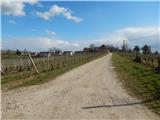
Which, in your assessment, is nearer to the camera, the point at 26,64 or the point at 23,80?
the point at 23,80

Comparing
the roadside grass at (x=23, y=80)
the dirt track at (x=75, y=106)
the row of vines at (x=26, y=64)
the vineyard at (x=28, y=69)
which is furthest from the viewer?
the row of vines at (x=26, y=64)

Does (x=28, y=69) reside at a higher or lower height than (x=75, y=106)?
lower

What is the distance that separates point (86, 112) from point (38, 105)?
1948 mm

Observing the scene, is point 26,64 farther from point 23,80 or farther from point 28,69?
point 23,80

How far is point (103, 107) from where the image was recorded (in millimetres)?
8469

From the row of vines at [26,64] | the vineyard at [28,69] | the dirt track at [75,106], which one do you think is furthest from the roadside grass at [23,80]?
the row of vines at [26,64]

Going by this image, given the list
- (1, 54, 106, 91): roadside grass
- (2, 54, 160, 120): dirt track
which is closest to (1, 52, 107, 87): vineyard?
(1, 54, 106, 91): roadside grass

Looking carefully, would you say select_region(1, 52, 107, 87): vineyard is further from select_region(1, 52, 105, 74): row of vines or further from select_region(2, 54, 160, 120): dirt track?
select_region(2, 54, 160, 120): dirt track

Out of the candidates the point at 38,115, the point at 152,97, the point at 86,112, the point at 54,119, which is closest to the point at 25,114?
the point at 38,115

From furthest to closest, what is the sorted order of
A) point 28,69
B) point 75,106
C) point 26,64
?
1. point 26,64
2. point 28,69
3. point 75,106

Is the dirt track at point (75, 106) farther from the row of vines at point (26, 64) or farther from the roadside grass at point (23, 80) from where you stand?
the row of vines at point (26, 64)

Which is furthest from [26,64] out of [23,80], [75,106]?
[75,106]

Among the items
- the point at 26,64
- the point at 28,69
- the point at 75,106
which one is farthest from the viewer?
the point at 26,64

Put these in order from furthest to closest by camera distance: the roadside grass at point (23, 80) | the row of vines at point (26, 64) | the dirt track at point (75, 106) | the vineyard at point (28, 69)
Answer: the row of vines at point (26, 64), the vineyard at point (28, 69), the roadside grass at point (23, 80), the dirt track at point (75, 106)
